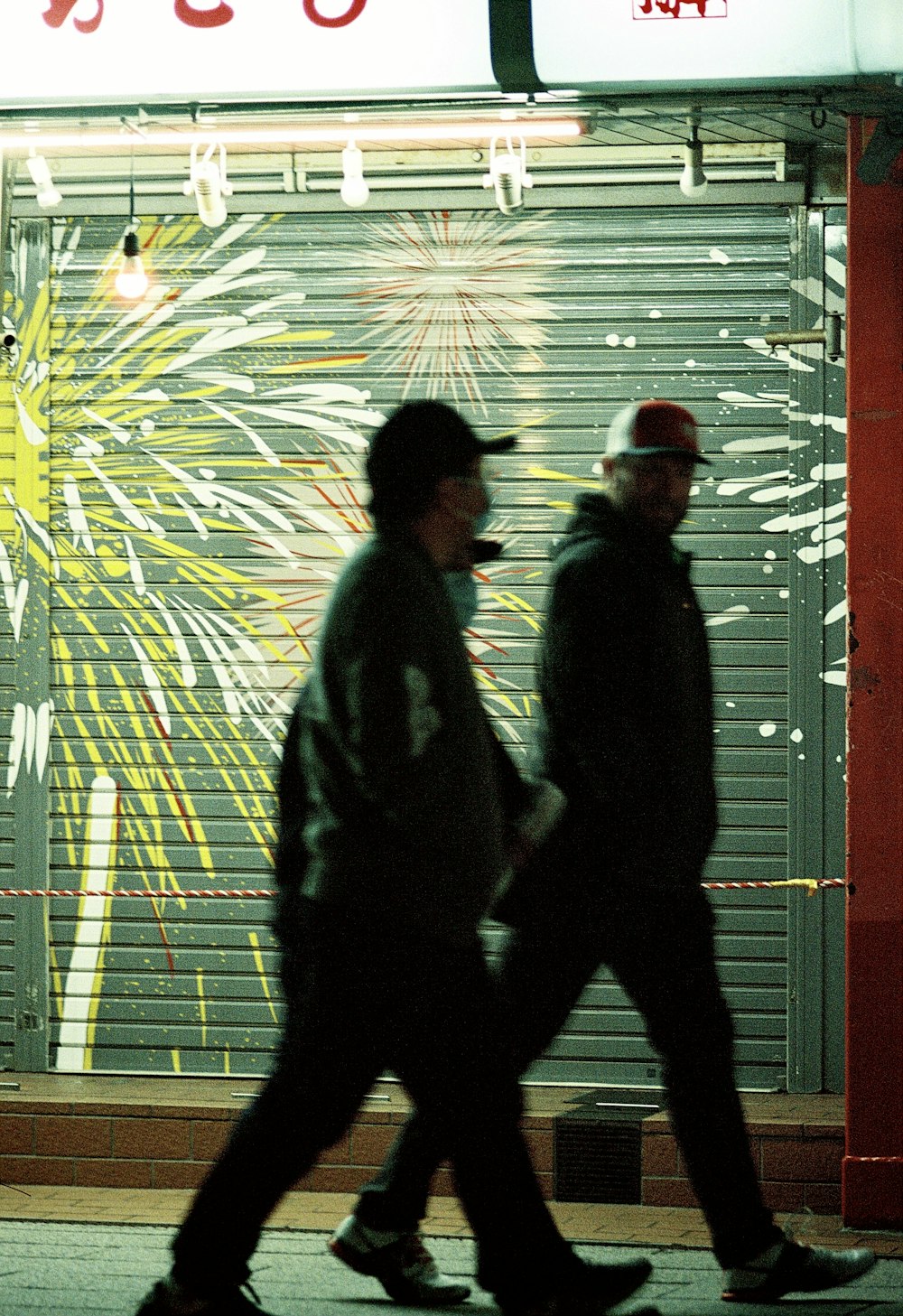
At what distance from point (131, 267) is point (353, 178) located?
2.86 feet

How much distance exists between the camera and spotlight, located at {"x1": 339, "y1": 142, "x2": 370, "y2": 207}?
6578mm

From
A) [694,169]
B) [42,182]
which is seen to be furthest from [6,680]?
[694,169]

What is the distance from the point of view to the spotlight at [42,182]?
6.83 metres

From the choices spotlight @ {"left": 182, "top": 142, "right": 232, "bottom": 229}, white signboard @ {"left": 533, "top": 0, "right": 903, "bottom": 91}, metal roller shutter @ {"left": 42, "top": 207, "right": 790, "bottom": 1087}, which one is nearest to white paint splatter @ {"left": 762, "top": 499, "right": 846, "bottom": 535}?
→ metal roller shutter @ {"left": 42, "top": 207, "right": 790, "bottom": 1087}

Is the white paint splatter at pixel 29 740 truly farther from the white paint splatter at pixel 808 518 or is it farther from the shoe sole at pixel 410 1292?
the shoe sole at pixel 410 1292

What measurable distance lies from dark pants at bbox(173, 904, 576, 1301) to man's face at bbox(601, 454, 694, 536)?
131 cm

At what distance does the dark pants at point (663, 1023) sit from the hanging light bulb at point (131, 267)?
9.93 ft

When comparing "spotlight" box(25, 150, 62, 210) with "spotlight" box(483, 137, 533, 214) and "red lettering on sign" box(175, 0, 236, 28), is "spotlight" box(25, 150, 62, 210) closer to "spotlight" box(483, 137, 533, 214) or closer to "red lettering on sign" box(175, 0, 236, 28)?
"red lettering on sign" box(175, 0, 236, 28)

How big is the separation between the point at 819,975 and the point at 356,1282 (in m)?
2.51

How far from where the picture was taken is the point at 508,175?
6.59m

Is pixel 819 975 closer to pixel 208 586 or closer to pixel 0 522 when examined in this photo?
pixel 208 586

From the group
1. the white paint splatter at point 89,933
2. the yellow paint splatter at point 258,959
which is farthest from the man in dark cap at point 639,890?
the white paint splatter at point 89,933

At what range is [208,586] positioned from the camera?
7.35 meters

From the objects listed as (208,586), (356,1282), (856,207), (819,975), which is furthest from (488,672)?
(356,1282)
